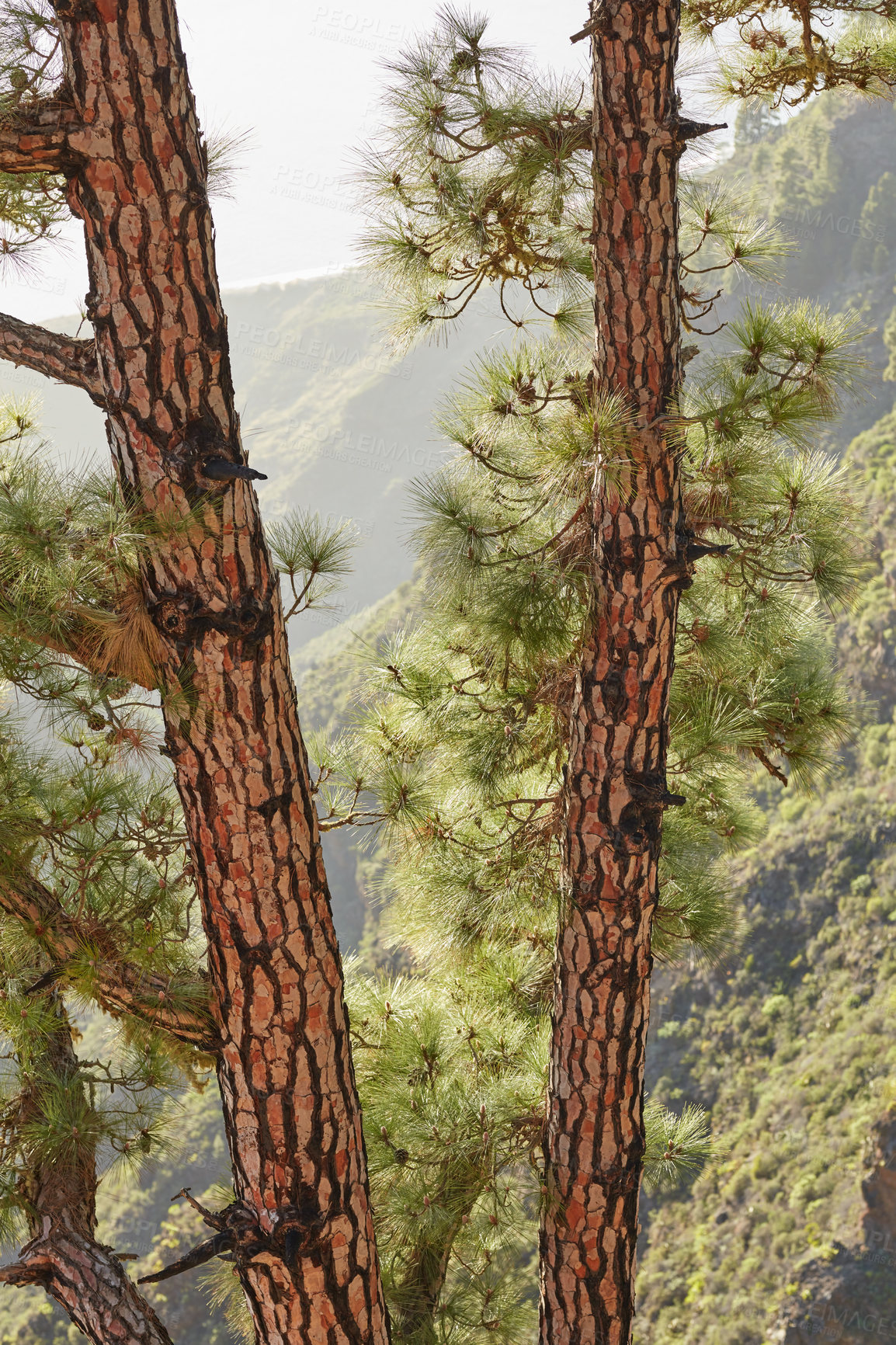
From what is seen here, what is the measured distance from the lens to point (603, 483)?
1.29 m

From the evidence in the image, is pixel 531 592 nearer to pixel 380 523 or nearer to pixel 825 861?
pixel 825 861

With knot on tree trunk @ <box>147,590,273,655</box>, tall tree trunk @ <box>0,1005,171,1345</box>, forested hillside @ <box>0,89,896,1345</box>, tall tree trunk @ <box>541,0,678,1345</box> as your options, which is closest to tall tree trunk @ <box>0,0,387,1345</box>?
knot on tree trunk @ <box>147,590,273,655</box>

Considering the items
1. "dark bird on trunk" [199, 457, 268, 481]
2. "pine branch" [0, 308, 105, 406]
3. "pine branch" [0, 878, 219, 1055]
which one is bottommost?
"pine branch" [0, 878, 219, 1055]

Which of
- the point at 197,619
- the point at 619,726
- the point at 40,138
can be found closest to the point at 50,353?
the point at 40,138

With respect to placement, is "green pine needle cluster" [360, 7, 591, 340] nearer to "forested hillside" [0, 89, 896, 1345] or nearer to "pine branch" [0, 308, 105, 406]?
"pine branch" [0, 308, 105, 406]

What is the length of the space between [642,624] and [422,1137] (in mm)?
872

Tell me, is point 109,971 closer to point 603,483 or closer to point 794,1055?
point 603,483

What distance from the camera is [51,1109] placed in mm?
1292

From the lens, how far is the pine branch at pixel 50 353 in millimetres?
1054

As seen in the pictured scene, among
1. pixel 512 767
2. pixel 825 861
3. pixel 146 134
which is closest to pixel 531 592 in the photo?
pixel 512 767

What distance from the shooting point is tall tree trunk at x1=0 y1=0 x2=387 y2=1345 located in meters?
0.96

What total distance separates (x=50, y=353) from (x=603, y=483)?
689 mm

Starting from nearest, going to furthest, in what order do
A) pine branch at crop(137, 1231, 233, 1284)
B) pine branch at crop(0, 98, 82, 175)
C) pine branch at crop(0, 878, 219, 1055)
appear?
pine branch at crop(0, 98, 82, 175) → pine branch at crop(137, 1231, 233, 1284) → pine branch at crop(0, 878, 219, 1055)

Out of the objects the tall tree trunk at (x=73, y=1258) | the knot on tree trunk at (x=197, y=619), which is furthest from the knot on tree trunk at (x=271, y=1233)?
the knot on tree trunk at (x=197, y=619)
